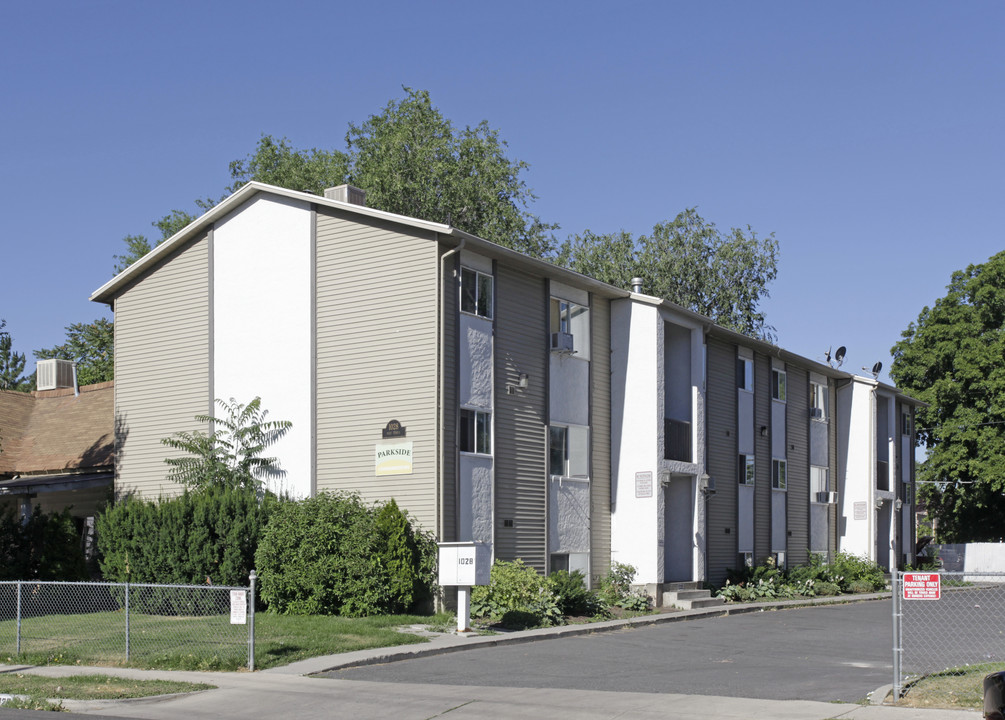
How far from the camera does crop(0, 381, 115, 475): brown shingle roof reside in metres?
30.4

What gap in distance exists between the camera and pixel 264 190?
83.5 feet

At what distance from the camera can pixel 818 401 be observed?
3978 cm

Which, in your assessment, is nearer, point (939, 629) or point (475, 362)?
point (939, 629)

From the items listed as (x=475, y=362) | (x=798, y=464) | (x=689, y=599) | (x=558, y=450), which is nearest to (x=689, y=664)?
(x=475, y=362)

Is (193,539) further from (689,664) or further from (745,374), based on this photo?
(745,374)

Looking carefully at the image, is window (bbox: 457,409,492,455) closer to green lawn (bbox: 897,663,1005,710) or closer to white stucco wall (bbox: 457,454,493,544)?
white stucco wall (bbox: 457,454,493,544)

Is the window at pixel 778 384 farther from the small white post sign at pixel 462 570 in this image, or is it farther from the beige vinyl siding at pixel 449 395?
the small white post sign at pixel 462 570

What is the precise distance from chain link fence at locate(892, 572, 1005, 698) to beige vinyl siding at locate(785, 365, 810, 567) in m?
5.07

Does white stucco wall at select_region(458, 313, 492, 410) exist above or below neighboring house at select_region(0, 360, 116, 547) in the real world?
above

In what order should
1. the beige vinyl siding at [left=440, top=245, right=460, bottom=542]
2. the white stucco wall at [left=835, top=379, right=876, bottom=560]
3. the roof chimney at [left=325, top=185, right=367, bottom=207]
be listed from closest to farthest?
1. the beige vinyl siding at [left=440, top=245, right=460, bottom=542]
2. the roof chimney at [left=325, top=185, right=367, bottom=207]
3. the white stucco wall at [left=835, top=379, right=876, bottom=560]

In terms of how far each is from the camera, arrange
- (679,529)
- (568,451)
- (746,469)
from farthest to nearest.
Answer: (746,469) → (679,529) → (568,451)

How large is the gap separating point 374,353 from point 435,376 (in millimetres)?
1692

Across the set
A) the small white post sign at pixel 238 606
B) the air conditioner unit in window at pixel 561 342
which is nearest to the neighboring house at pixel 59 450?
the air conditioner unit in window at pixel 561 342

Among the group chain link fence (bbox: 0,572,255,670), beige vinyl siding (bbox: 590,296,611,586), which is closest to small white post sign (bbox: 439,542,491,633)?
chain link fence (bbox: 0,572,255,670)
